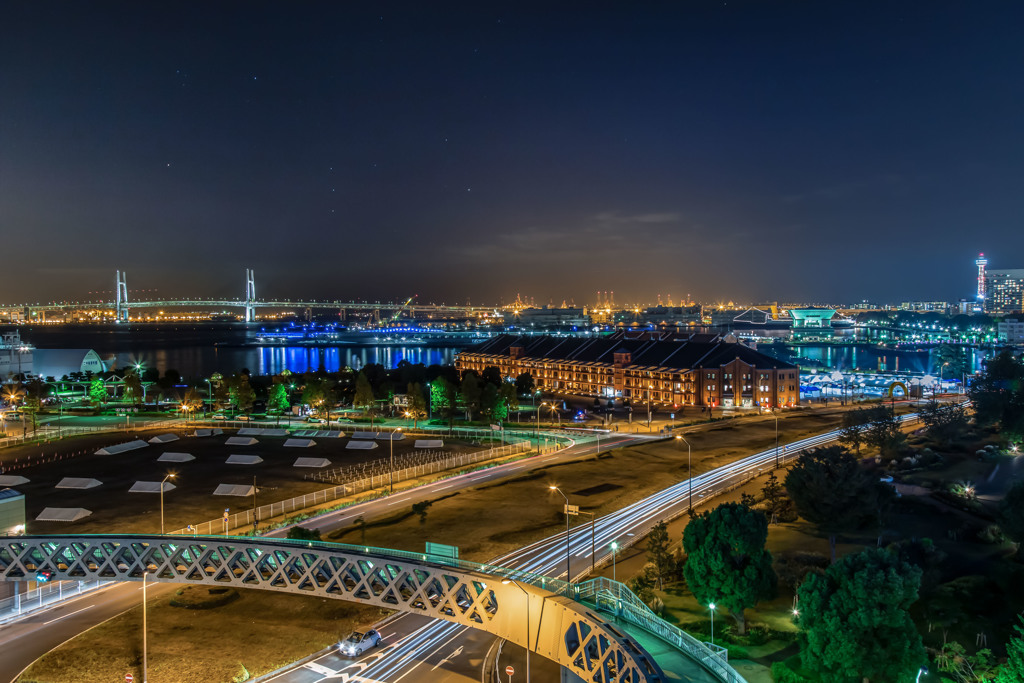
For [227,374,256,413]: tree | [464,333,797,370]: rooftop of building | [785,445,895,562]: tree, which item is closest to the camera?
[785,445,895,562]: tree

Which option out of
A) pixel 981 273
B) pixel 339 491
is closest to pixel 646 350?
pixel 339 491

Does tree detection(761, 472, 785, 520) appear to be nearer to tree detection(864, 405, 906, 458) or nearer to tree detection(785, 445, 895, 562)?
tree detection(785, 445, 895, 562)

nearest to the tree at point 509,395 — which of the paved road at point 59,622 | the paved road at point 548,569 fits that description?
the paved road at point 548,569

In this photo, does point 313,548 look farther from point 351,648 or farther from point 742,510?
point 742,510

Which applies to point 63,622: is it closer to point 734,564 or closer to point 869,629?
point 734,564

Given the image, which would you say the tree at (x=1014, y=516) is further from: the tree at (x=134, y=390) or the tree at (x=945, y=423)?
the tree at (x=134, y=390)

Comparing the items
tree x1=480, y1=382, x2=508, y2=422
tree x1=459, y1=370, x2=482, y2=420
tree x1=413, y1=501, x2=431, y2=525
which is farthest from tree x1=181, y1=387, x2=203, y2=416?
tree x1=413, y1=501, x2=431, y2=525
